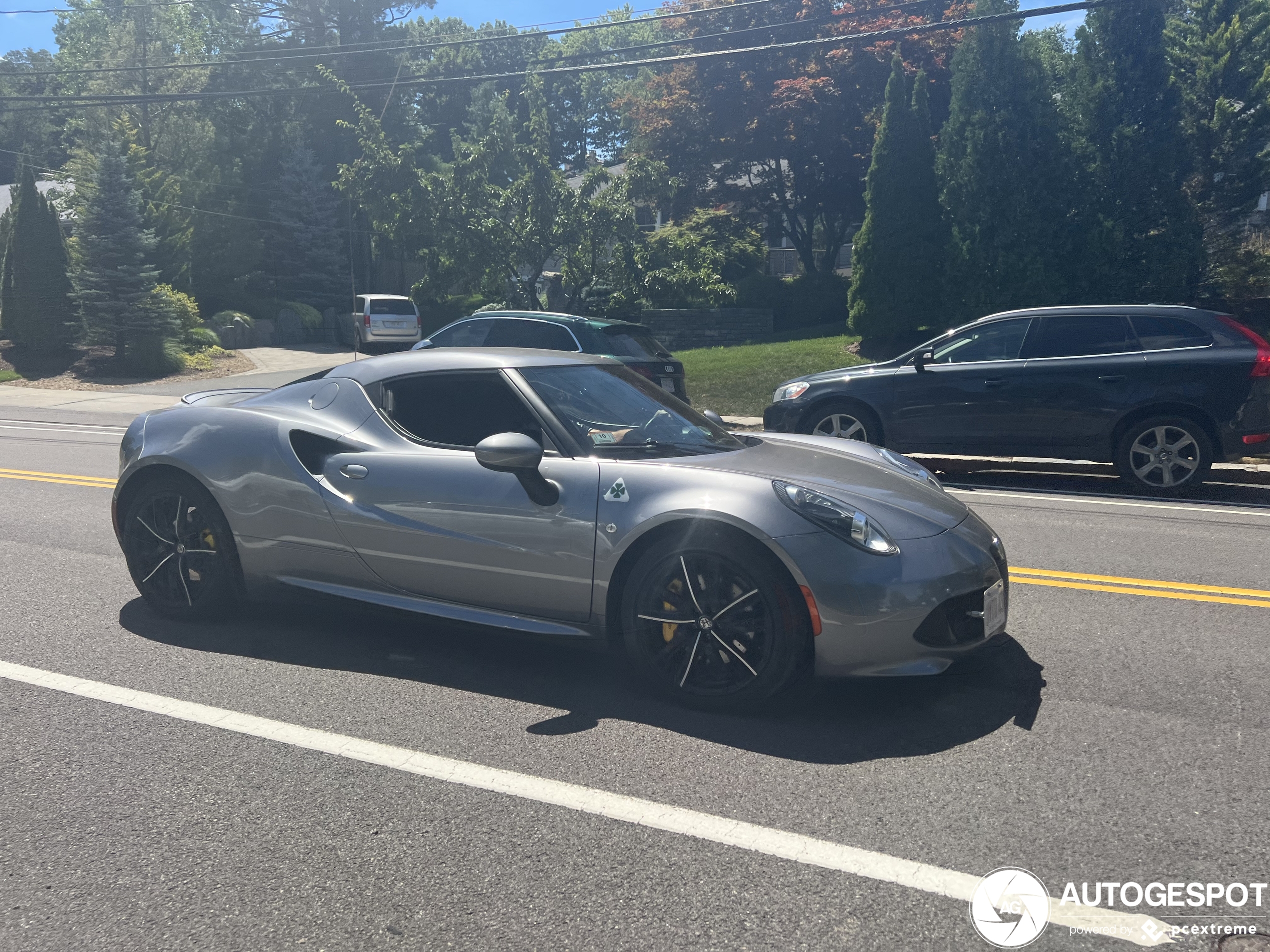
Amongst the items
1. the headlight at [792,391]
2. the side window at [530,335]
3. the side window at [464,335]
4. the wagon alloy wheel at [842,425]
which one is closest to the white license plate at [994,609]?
the wagon alloy wheel at [842,425]

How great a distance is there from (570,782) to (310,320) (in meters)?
35.3

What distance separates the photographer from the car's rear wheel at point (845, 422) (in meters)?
11.0

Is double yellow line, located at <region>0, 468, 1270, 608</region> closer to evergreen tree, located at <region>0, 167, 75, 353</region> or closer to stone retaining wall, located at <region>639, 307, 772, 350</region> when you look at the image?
stone retaining wall, located at <region>639, 307, 772, 350</region>

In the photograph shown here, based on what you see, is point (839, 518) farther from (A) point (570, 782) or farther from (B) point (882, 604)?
(A) point (570, 782)

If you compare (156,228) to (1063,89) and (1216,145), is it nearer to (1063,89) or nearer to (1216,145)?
(1063,89)

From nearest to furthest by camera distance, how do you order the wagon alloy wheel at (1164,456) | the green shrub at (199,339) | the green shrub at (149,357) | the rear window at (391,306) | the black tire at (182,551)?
the black tire at (182,551)
the wagon alloy wheel at (1164,456)
the green shrub at (149,357)
the green shrub at (199,339)
the rear window at (391,306)

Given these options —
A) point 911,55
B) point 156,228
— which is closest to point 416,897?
A: point 156,228

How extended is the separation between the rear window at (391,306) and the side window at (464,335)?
17776 millimetres

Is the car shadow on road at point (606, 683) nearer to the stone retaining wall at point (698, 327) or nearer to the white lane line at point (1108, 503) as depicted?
the white lane line at point (1108, 503)

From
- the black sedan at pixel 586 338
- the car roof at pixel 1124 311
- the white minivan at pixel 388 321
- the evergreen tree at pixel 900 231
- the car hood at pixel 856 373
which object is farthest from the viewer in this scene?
the white minivan at pixel 388 321

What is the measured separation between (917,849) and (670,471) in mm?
1797

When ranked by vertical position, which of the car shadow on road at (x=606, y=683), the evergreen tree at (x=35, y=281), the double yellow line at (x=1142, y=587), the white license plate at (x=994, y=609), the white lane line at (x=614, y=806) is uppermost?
the evergreen tree at (x=35, y=281)

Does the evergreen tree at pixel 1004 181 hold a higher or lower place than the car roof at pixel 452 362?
higher

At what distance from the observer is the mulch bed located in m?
24.0
